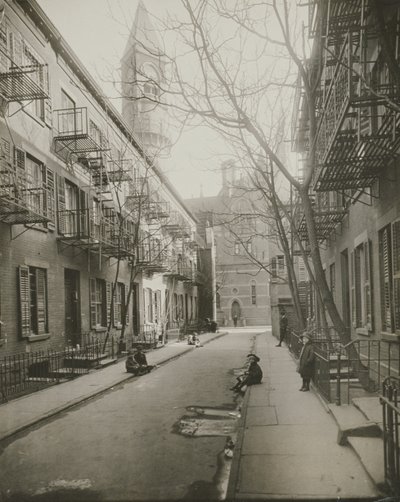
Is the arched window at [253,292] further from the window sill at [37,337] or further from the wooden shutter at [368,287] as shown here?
the wooden shutter at [368,287]

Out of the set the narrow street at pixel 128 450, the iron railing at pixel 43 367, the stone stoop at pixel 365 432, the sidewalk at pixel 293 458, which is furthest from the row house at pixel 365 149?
the iron railing at pixel 43 367

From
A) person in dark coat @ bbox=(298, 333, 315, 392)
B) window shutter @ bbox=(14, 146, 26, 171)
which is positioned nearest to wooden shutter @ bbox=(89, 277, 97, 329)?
window shutter @ bbox=(14, 146, 26, 171)

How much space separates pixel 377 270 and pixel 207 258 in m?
42.8

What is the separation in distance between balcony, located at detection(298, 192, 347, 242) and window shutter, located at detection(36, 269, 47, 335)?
333 inches

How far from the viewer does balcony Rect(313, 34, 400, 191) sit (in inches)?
299

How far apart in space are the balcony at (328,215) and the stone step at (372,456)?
844 centimetres

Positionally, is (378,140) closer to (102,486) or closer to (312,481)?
(312,481)

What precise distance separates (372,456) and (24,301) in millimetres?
11085

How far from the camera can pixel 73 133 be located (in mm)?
18391

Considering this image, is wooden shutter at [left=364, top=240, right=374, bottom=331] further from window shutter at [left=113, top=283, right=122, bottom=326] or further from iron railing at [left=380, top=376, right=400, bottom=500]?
window shutter at [left=113, top=283, right=122, bottom=326]

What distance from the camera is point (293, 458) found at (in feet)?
21.1

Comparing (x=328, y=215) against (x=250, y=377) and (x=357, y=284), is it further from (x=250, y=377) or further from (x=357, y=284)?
(x=250, y=377)

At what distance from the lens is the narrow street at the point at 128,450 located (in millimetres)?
5809

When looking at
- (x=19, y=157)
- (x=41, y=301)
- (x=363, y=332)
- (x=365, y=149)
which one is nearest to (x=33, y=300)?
(x=41, y=301)
